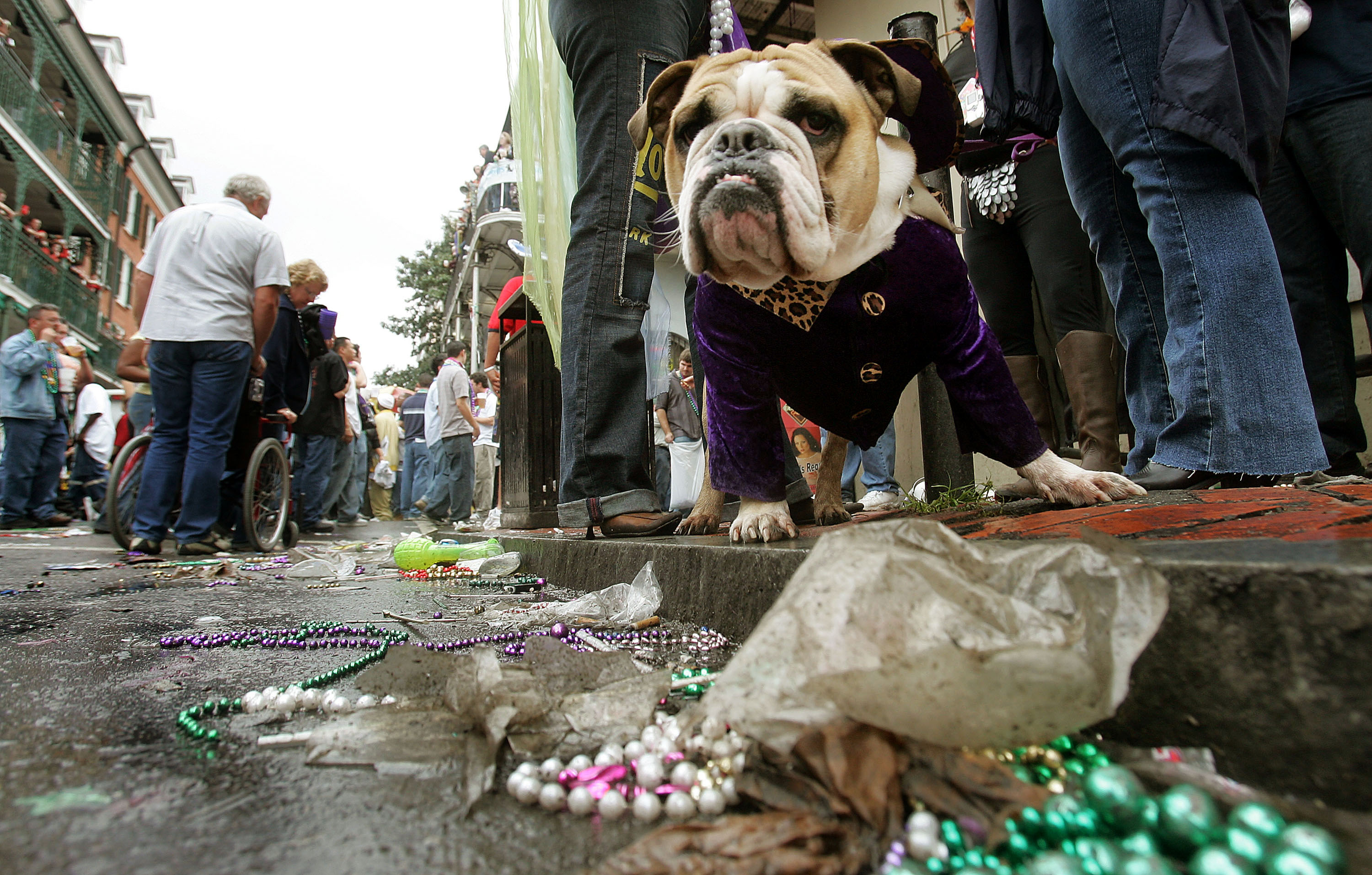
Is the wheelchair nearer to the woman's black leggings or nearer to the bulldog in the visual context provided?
the bulldog

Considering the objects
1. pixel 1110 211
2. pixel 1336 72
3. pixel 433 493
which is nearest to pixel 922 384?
pixel 1110 211

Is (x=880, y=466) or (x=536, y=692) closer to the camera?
(x=536, y=692)

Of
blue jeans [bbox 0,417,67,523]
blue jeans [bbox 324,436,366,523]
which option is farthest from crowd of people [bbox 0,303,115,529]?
blue jeans [bbox 324,436,366,523]

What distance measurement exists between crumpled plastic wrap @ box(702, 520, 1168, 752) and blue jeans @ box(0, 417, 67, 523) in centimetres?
1044

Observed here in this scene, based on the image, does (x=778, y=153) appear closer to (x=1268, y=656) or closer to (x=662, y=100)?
(x=662, y=100)

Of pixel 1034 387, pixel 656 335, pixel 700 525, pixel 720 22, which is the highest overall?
pixel 720 22

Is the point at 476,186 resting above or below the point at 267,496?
above

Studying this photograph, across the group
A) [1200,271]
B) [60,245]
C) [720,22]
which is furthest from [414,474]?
[60,245]

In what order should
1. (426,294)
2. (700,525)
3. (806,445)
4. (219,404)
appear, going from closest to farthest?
1. (700,525)
2. (219,404)
3. (806,445)
4. (426,294)

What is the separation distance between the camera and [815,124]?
5.66 feet

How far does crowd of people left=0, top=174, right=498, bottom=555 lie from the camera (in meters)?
3.93

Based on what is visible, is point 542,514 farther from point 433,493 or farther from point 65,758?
point 433,493

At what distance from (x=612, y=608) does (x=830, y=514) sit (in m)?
1.01

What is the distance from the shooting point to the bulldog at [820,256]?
1598 millimetres
